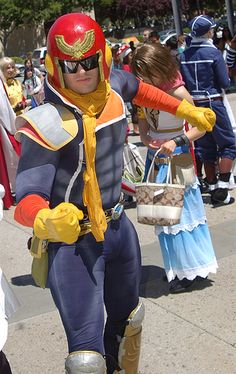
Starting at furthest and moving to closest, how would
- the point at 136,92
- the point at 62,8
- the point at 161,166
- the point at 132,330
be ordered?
the point at 62,8 → the point at 161,166 → the point at 136,92 → the point at 132,330

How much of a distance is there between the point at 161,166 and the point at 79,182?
1.67 metres

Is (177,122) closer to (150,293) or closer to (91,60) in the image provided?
(150,293)

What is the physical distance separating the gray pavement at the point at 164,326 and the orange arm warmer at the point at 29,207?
1.28m

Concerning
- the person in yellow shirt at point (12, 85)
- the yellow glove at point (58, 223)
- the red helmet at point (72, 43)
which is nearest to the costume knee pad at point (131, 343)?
the yellow glove at point (58, 223)

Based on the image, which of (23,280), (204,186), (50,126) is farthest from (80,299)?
(204,186)

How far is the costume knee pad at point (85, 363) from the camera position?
2.28 m

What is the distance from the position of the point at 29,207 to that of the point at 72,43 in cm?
64

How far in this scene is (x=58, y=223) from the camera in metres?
2.05

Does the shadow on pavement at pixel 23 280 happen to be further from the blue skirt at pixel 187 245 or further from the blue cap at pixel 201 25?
the blue cap at pixel 201 25

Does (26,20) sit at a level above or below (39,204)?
below

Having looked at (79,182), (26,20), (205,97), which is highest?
(79,182)

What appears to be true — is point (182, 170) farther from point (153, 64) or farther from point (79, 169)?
point (79, 169)

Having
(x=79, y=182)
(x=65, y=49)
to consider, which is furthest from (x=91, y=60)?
(x=79, y=182)

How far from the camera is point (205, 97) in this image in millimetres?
5988
